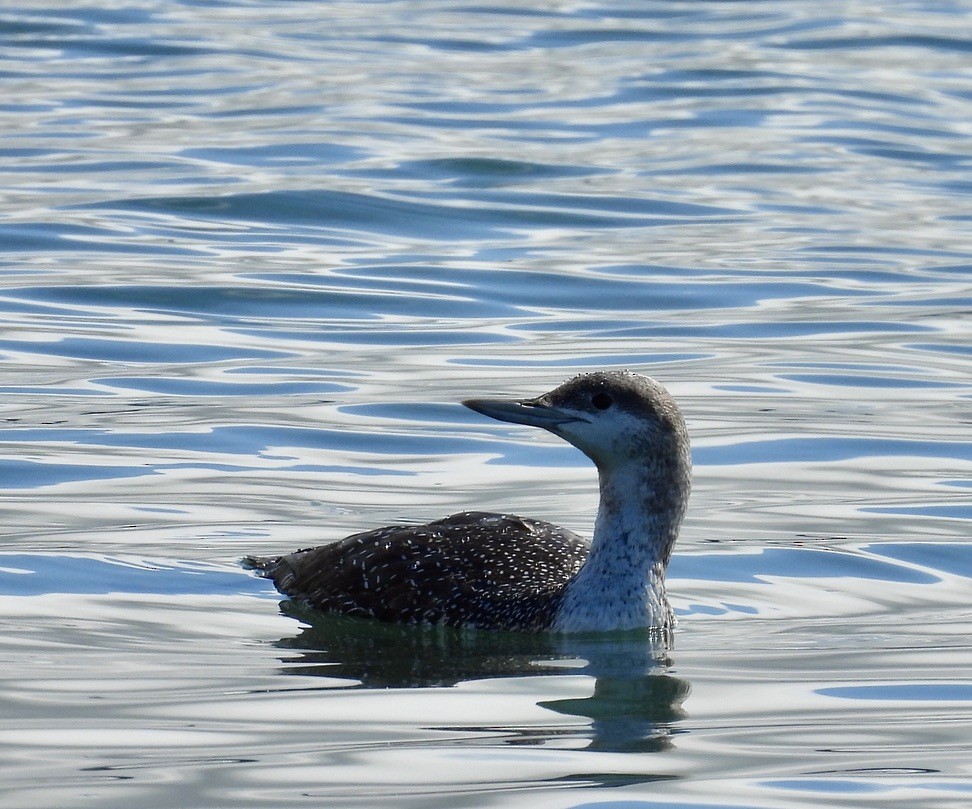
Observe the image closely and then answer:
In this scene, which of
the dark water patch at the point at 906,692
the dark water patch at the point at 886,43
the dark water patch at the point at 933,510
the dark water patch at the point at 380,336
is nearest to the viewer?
the dark water patch at the point at 906,692

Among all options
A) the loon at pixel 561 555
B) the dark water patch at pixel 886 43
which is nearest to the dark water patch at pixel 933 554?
the loon at pixel 561 555

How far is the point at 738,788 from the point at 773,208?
1249 centimetres

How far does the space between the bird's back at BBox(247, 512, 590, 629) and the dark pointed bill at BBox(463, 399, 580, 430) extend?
56cm

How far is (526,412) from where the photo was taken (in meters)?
7.07

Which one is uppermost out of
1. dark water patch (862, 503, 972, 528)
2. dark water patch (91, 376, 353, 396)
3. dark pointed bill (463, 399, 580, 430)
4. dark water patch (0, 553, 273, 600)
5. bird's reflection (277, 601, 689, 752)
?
dark pointed bill (463, 399, 580, 430)

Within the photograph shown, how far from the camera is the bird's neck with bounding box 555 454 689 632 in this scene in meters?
7.04

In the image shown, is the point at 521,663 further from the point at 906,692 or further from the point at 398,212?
the point at 398,212

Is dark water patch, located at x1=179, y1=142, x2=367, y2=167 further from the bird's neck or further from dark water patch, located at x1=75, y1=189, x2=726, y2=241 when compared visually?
the bird's neck

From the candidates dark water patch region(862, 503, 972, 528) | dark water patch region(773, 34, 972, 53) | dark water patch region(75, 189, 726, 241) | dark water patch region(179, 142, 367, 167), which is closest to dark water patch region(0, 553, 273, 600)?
dark water patch region(862, 503, 972, 528)

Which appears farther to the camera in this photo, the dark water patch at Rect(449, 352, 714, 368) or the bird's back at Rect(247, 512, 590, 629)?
the dark water patch at Rect(449, 352, 714, 368)

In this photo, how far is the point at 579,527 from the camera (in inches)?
339

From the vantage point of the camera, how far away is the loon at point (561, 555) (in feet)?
23.1

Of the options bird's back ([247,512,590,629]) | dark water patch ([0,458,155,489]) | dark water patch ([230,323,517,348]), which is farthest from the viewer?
dark water patch ([230,323,517,348])

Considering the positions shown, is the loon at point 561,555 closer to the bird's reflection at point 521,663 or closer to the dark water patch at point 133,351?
the bird's reflection at point 521,663
